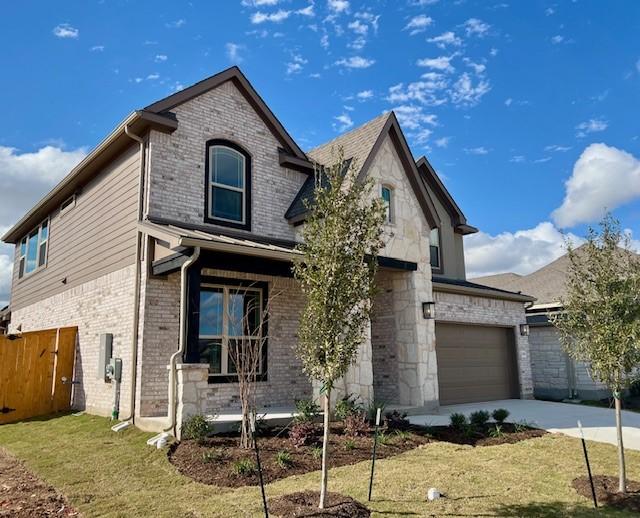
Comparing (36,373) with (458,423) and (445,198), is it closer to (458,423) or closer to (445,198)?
(458,423)

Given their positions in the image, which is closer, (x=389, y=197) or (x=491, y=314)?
(x=389, y=197)

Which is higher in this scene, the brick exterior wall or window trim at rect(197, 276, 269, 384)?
the brick exterior wall

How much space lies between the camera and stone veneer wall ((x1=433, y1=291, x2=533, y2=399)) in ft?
47.3

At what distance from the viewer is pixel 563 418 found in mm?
11516

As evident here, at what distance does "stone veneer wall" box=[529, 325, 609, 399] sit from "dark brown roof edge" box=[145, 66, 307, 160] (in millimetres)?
10969

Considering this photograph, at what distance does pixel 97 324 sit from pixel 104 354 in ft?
4.27

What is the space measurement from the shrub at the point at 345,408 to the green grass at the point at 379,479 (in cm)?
175

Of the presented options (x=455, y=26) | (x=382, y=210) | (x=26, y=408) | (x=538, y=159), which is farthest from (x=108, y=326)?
(x=538, y=159)

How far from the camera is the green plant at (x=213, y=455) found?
686 centimetres

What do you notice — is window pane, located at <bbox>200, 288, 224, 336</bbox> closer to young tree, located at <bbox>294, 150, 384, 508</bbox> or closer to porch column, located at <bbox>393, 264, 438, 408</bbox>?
porch column, located at <bbox>393, 264, 438, 408</bbox>

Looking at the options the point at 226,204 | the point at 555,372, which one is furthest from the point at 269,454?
the point at 555,372

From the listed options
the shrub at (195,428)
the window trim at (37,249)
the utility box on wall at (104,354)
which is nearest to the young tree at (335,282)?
the shrub at (195,428)

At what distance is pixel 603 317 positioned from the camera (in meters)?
6.67

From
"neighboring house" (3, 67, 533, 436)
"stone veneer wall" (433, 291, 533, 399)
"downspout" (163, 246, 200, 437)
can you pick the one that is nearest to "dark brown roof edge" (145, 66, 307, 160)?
"neighboring house" (3, 67, 533, 436)
